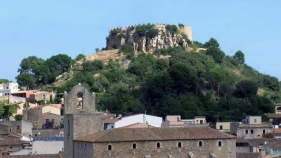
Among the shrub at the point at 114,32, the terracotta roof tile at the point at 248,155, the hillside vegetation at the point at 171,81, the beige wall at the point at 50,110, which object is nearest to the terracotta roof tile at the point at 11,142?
the beige wall at the point at 50,110

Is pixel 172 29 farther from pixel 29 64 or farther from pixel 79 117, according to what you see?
pixel 79 117

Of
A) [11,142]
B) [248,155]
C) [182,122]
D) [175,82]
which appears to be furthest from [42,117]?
[248,155]

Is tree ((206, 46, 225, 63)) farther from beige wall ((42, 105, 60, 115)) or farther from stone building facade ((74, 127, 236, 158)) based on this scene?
stone building facade ((74, 127, 236, 158))

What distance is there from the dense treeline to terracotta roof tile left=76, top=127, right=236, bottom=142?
3443 centimetres

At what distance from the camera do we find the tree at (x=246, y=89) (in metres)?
94.7

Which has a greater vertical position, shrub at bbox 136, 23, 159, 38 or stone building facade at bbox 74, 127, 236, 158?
shrub at bbox 136, 23, 159, 38

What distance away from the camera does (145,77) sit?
9906 centimetres

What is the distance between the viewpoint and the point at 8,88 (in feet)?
350

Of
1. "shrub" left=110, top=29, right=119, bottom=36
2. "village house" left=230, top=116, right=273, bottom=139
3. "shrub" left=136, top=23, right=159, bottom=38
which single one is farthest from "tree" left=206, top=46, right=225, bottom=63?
"village house" left=230, top=116, right=273, bottom=139

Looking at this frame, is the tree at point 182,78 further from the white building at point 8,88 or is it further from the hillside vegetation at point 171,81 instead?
the white building at point 8,88

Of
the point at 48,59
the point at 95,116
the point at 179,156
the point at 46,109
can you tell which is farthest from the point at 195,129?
the point at 48,59

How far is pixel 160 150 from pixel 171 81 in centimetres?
4142

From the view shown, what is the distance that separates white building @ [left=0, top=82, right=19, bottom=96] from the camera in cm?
10544

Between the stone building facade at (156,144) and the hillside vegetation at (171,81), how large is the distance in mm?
34651
